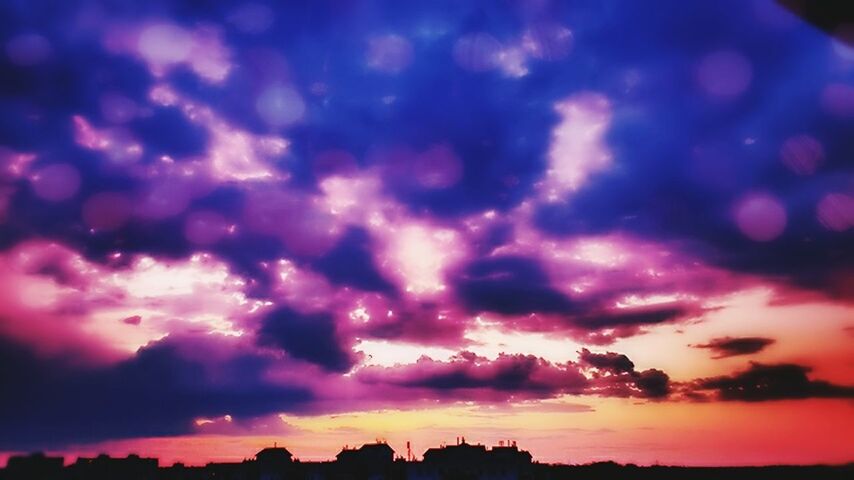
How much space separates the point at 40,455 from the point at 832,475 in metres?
96.8

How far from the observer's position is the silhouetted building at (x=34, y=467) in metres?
64.4

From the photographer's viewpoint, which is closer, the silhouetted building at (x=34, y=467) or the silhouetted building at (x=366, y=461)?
the silhouetted building at (x=34, y=467)

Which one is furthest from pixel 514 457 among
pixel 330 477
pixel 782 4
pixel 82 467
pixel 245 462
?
pixel 782 4

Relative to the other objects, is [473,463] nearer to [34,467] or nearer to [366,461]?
[366,461]

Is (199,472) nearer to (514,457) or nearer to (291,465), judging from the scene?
(291,465)

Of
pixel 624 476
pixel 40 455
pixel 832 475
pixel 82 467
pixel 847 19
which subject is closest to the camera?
pixel 847 19

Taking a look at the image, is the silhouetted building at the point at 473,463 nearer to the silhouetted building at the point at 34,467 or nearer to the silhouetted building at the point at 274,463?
the silhouetted building at the point at 274,463

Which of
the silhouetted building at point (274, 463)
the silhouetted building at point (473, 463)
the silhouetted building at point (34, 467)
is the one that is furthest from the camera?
the silhouetted building at point (274, 463)

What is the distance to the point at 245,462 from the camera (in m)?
88.7

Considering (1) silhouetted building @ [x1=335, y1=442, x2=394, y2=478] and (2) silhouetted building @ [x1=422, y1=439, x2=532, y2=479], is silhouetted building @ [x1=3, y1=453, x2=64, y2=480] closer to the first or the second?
(1) silhouetted building @ [x1=335, y1=442, x2=394, y2=478]

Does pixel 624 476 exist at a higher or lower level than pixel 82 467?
lower

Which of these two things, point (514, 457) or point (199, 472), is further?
point (199, 472)

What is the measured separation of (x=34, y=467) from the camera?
67562 millimetres

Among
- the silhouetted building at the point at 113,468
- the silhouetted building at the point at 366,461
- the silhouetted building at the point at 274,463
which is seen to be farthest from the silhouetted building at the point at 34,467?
the silhouetted building at the point at 366,461
